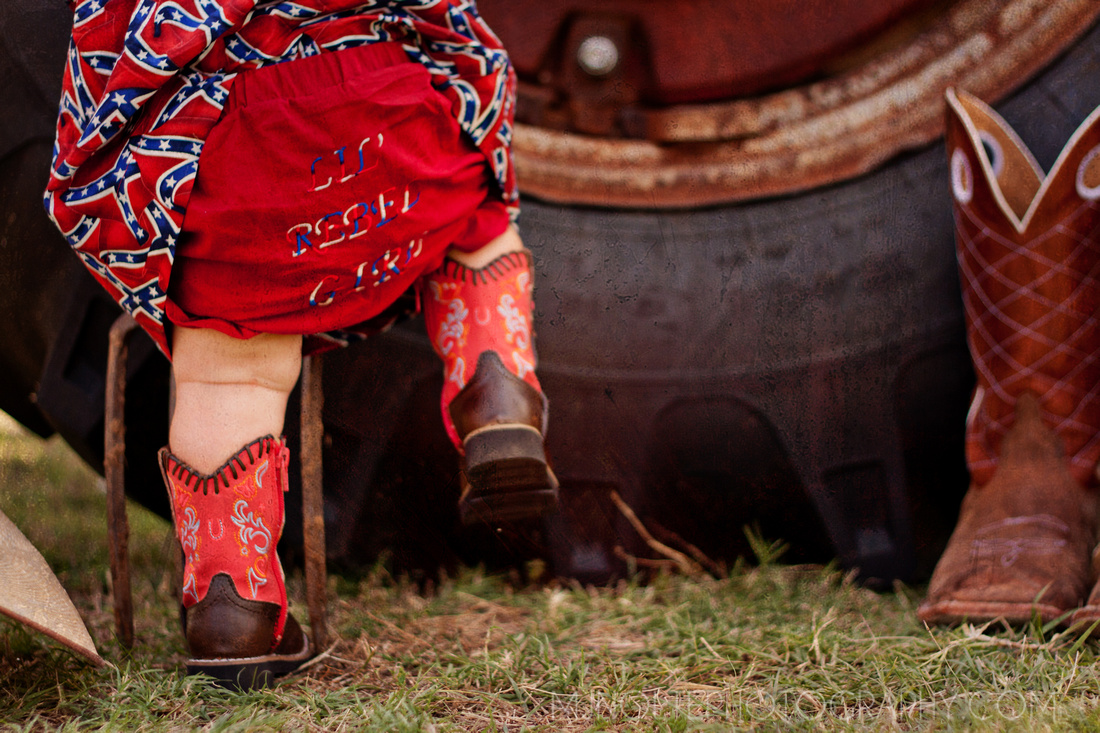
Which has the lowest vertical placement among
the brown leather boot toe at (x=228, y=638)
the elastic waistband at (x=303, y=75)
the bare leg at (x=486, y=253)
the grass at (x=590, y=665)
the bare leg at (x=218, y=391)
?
the grass at (x=590, y=665)

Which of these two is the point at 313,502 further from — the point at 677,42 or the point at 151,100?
the point at 677,42

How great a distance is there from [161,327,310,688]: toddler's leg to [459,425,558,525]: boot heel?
0.19 meters

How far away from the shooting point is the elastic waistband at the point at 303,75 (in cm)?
75

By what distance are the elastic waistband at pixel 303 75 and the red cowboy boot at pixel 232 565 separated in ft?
1.02

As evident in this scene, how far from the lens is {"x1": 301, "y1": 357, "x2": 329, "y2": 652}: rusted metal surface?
0.92 m

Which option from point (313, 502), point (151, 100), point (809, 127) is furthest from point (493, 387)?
point (809, 127)

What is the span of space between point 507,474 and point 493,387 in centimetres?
9

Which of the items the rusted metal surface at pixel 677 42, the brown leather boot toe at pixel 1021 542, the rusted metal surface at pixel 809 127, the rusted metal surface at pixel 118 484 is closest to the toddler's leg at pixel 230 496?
the rusted metal surface at pixel 118 484

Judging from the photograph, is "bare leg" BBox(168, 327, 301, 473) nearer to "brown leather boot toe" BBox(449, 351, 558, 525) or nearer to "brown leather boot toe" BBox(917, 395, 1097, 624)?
"brown leather boot toe" BBox(449, 351, 558, 525)

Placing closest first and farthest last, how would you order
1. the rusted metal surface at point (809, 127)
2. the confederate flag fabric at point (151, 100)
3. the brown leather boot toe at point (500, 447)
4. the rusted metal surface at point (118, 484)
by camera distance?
the confederate flag fabric at point (151, 100) < the brown leather boot toe at point (500, 447) < the rusted metal surface at point (118, 484) < the rusted metal surface at point (809, 127)

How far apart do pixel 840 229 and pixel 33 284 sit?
98 cm

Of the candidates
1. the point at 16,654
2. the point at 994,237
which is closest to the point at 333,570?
the point at 16,654

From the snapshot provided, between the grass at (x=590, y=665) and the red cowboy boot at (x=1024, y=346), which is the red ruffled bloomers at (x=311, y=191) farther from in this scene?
the red cowboy boot at (x=1024, y=346)

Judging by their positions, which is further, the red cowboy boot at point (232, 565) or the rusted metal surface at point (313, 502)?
the rusted metal surface at point (313, 502)
